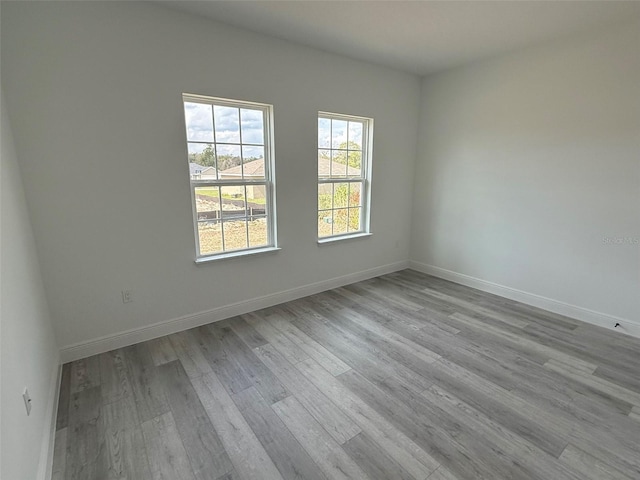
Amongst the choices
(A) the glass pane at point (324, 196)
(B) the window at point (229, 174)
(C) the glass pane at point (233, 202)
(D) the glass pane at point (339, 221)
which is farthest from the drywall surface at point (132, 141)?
(D) the glass pane at point (339, 221)

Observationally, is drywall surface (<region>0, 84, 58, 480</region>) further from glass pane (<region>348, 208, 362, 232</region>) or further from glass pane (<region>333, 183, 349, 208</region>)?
glass pane (<region>348, 208, 362, 232</region>)

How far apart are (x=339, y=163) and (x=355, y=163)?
285 mm

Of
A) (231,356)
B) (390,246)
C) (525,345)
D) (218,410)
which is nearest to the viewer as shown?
(218,410)

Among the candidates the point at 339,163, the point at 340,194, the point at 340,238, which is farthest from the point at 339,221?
the point at 339,163

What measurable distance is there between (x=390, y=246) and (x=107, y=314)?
3433 mm

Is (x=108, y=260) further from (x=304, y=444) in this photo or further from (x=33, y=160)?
(x=304, y=444)

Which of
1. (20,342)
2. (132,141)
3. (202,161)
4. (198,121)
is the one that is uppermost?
(198,121)

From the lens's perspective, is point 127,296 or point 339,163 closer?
point 127,296

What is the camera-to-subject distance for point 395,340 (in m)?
2.72

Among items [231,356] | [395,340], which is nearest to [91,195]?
[231,356]

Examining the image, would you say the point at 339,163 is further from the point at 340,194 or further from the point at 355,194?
the point at 355,194

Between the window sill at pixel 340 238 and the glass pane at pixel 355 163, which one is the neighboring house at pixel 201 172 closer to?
the window sill at pixel 340 238

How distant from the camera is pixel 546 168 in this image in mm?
3193

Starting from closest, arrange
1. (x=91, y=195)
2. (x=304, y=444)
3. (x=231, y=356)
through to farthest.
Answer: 1. (x=304, y=444)
2. (x=91, y=195)
3. (x=231, y=356)
